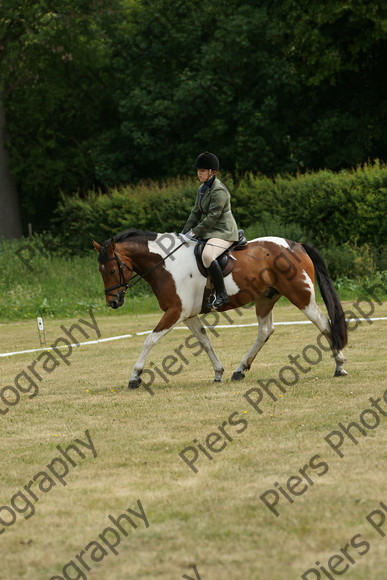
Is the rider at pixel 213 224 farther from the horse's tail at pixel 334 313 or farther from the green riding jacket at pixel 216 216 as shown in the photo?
the horse's tail at pixel 334 313

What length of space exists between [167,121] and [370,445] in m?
31.2

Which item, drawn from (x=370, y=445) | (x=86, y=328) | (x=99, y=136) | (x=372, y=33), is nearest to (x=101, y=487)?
(x=370, y=445)

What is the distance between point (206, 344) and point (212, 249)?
1223 millimetres

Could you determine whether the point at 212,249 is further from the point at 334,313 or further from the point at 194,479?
the point at 194,479

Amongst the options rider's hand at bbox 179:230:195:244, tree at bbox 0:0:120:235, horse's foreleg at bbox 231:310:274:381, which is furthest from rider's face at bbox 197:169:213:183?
tree at bbox 0:0:120:235

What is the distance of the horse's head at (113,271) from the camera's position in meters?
11.3

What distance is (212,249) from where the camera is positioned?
11250mm

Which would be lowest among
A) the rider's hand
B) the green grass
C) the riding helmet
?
the green grass

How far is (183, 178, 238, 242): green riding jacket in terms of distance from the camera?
36.7 ft

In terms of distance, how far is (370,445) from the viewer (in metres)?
7.24

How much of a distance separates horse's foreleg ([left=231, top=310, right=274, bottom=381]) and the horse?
13 mm

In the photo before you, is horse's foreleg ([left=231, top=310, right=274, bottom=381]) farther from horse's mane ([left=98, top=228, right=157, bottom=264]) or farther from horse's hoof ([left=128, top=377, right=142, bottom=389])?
horse's mane ([left=98, top=228, right=157, bottom=264])

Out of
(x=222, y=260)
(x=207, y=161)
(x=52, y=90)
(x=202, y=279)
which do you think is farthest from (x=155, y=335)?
(x=52, y=90)

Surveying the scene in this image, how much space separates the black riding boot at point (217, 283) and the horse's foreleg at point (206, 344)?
0.42m
